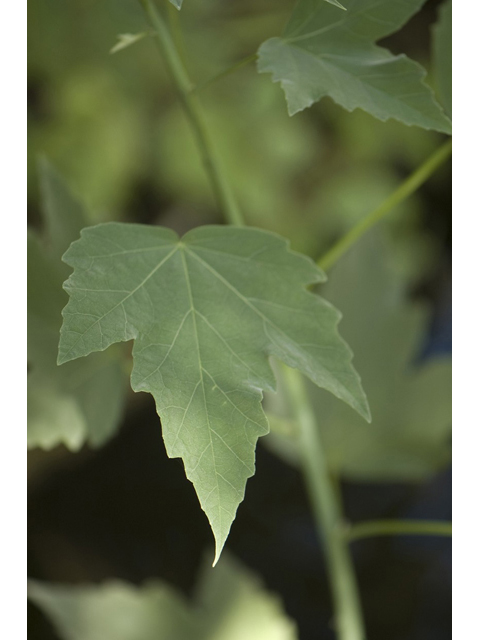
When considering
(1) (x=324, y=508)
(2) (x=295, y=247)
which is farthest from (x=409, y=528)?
(2) (x=295, y=247)

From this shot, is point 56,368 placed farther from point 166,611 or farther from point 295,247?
point 295,247

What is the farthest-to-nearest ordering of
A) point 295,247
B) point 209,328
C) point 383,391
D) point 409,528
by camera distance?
1. point 295,247
2. point 383,391
3. point 409,528
4. point 209,328

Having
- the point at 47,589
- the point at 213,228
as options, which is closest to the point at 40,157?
the point at 213,228

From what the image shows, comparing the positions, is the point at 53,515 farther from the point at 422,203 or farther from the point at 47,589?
the point at 422,203

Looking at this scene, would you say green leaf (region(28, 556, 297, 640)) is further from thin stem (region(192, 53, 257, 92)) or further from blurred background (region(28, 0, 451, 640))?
thin stem (region(192, 53, 257, 92))

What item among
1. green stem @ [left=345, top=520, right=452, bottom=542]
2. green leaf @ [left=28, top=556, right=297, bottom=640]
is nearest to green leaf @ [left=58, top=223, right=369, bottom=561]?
green stem @ [left=345, top=520, right=452, bottom=542]
